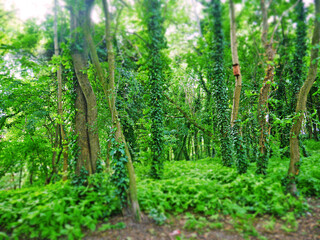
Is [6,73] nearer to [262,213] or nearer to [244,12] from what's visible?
[244,12]

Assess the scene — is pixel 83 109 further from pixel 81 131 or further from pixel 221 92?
pixel 221 92

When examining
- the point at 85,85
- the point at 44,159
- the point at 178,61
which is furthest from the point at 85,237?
the point at 178,61

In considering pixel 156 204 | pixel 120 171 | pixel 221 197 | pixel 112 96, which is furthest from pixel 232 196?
pixel 112 96

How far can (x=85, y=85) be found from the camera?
5645 millimetres

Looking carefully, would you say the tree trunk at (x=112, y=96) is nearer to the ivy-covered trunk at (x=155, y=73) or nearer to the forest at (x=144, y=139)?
the forest at (x=144, y=139)

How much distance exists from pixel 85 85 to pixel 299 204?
5.85 meters

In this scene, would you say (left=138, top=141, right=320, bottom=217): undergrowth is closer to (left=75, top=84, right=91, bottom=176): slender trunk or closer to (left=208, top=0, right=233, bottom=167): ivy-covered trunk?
(left=75, top=84, right=91, bottom=176): slender trunk

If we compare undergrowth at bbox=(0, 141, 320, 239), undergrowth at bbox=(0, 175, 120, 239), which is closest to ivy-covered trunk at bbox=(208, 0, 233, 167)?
undergrowth at bbox=(0, 141, 320, 239)

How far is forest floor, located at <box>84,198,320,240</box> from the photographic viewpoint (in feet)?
11.3

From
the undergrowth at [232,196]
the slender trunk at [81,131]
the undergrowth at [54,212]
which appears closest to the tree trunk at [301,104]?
the undergrowth at [232,196]

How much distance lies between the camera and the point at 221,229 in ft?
12.0

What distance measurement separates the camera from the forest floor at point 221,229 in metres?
3.46

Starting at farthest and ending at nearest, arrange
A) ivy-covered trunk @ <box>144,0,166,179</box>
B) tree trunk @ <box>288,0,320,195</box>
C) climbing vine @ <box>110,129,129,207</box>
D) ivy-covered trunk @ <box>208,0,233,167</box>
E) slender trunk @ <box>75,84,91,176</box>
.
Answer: ivy-covered trunk @ <box>208,0,233,167</box>, ivy-covered trunk @ <box>144,0,166,179</box>, slender trunk @ <box>75,84,91,176</box>, tree trunk @ <box>288,0,320,195</box>, climbing vine @ <box>110,129,129,207</box>

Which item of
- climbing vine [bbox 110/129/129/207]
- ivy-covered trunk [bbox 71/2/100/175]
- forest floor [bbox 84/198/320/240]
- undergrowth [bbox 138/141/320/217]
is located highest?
ivy-covered trunk [bbox 71/2/100/175]
